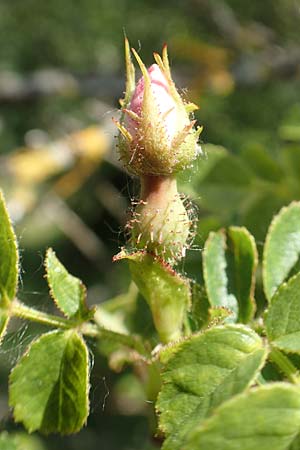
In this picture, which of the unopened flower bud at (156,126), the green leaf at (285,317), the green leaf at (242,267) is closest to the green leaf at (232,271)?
the green leaf at (242,267)

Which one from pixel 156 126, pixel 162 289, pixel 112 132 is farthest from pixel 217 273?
pixel 112 132

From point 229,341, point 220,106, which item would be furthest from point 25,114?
point 229,341

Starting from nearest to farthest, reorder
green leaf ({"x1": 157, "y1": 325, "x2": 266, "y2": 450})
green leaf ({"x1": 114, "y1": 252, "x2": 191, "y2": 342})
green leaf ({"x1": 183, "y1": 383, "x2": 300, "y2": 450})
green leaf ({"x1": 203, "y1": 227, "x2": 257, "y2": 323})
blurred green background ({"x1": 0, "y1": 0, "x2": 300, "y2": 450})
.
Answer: green leaf ({"x1": 183, "y1": 383, "x2": 300, "y2": 450}) → green leaf ({"x1": 157, "y1": 325, "x2": 266, "y2": 450}) → green leaf ({"x1": 114, "y1": 252, "x2": 191, "y2": 342}) → green leaf ({"x1": 203, "y1": 227, "x2": 257, "y2": 323}) → blurred green background ({"x1": 0, "y1": 0, "x2": 300, "y2": 450})

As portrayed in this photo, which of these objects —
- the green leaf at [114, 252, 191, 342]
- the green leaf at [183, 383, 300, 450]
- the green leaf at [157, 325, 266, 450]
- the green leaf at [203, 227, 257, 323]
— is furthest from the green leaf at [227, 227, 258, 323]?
the green leaf at [183, 383, 300, 450]

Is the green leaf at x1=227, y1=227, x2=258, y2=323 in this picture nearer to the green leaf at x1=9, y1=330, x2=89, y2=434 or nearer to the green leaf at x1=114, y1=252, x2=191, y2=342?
the green leaf at x1=114, y1=252, x2=191, y2=342

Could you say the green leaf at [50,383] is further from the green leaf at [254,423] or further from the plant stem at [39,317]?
the green leaf at [254,423]
